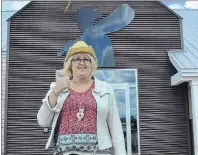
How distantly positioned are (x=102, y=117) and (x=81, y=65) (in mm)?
308

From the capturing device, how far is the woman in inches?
77.6

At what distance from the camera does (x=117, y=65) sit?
696 centimetres

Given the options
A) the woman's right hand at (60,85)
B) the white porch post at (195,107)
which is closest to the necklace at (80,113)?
the woman's right hand at (60,85)

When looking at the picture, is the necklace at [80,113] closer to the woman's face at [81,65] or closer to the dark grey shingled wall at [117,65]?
the woman's face at [81,65]

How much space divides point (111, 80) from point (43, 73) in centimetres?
126

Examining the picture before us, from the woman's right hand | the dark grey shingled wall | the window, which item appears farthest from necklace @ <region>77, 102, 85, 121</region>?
the dark grey shingled wall

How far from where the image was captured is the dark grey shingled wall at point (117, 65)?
6.84 m

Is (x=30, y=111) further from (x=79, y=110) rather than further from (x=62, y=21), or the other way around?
(x=79, y=110)

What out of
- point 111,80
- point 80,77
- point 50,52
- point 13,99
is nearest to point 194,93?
point 111,80

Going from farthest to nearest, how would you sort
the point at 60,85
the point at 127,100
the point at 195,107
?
1. the point at 127,100
2. the point at 195,107
3. the point at 60,85

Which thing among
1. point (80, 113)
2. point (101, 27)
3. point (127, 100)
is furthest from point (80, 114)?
point (101, 27)

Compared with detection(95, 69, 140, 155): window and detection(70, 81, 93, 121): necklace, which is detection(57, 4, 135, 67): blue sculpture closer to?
detection(95, 69, 140, 155): window

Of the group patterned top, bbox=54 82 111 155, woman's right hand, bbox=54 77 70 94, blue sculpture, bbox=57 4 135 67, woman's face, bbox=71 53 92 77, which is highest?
blue sculpture, bbox=57 4 135 67

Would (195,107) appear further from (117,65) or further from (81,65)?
(81,65)
